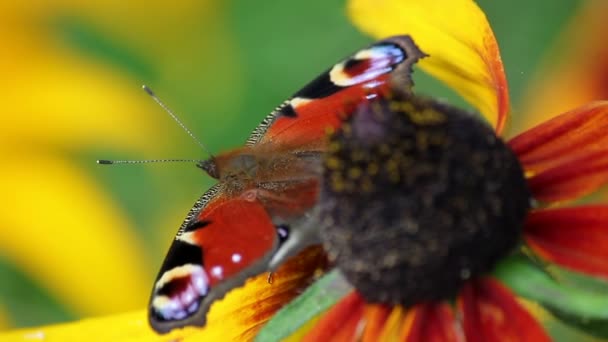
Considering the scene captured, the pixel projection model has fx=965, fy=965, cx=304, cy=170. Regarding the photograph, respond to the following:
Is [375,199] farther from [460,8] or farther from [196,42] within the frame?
[196,42]

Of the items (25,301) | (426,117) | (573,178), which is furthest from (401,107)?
(25,301)

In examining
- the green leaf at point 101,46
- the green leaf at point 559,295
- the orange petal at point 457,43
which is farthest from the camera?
the green leaf at point 101,46

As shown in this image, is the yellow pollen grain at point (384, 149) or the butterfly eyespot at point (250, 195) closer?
the yellow pollen grain at point (384, 149)

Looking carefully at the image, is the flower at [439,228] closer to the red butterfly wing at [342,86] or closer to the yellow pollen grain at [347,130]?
the yellow pollen grain at [347,130]

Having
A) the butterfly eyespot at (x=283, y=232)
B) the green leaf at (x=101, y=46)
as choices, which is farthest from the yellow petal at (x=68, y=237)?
the butterfly eyespot at (x=283, y=232)

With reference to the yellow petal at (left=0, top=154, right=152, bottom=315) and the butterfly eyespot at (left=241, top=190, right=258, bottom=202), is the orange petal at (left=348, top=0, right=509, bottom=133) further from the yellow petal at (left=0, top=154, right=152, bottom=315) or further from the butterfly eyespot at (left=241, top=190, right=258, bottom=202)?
the yellow petal at (left=0, top=154, right=152, bottom=315)

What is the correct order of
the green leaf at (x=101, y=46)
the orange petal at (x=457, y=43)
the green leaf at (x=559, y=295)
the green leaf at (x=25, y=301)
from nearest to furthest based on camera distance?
the green leaf at (x=559, y=295)
the orange petal at (x=457, y=43)
the green leaf at (x=25, y=301)
the green leaf at (x=101, y=46)

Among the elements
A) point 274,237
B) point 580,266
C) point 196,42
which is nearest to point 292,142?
point 274,237

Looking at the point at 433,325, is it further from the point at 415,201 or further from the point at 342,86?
the point at 342,86
